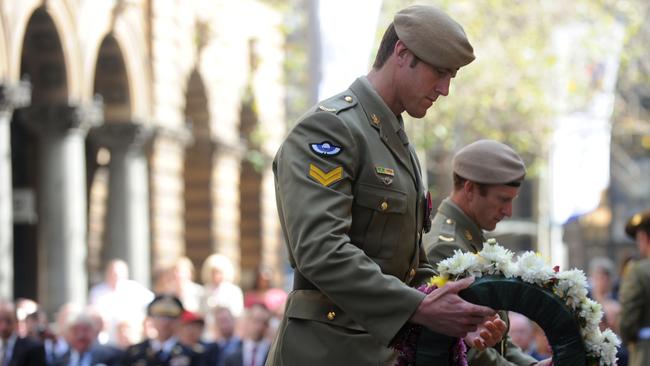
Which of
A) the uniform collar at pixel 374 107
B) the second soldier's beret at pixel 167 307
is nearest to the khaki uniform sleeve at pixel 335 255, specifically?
the uniform collar at pixel 374 107

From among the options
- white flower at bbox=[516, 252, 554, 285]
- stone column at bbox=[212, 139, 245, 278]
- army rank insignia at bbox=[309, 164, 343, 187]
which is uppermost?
army rank insignia at bbox=[309, 164, 343, 187]

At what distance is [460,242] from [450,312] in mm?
2052

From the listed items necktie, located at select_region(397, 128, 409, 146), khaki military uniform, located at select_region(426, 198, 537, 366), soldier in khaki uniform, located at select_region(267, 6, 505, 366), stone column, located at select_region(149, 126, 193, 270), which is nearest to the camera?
soldier in khaki uniform, located at select_region(267, 6, 505, 366)

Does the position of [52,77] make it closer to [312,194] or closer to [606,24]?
[606,24]

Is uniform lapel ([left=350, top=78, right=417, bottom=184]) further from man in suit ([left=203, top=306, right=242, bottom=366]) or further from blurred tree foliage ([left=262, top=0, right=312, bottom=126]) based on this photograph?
blurred tree foliage ([left=262, top=0, right=312, bottom=126])

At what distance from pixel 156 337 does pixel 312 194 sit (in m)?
9.35

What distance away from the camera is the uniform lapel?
516 centimetres

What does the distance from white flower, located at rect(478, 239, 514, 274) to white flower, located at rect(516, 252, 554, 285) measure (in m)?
0.04

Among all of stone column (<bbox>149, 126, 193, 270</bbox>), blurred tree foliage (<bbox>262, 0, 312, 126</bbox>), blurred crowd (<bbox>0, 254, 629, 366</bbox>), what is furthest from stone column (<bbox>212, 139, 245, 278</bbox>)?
blurred crowd (<bbox>0, 254, 629, 366</bbox>)

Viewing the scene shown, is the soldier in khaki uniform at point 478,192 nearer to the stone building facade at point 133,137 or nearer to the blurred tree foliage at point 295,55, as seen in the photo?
the stone building facade at point 133,137

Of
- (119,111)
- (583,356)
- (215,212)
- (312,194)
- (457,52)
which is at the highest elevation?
(457,52)

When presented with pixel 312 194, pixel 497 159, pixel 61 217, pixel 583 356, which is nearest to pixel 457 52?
pixel 312 194

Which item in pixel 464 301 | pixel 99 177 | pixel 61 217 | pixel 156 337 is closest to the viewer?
pixel 464 301

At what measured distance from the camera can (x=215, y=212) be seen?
116ft
